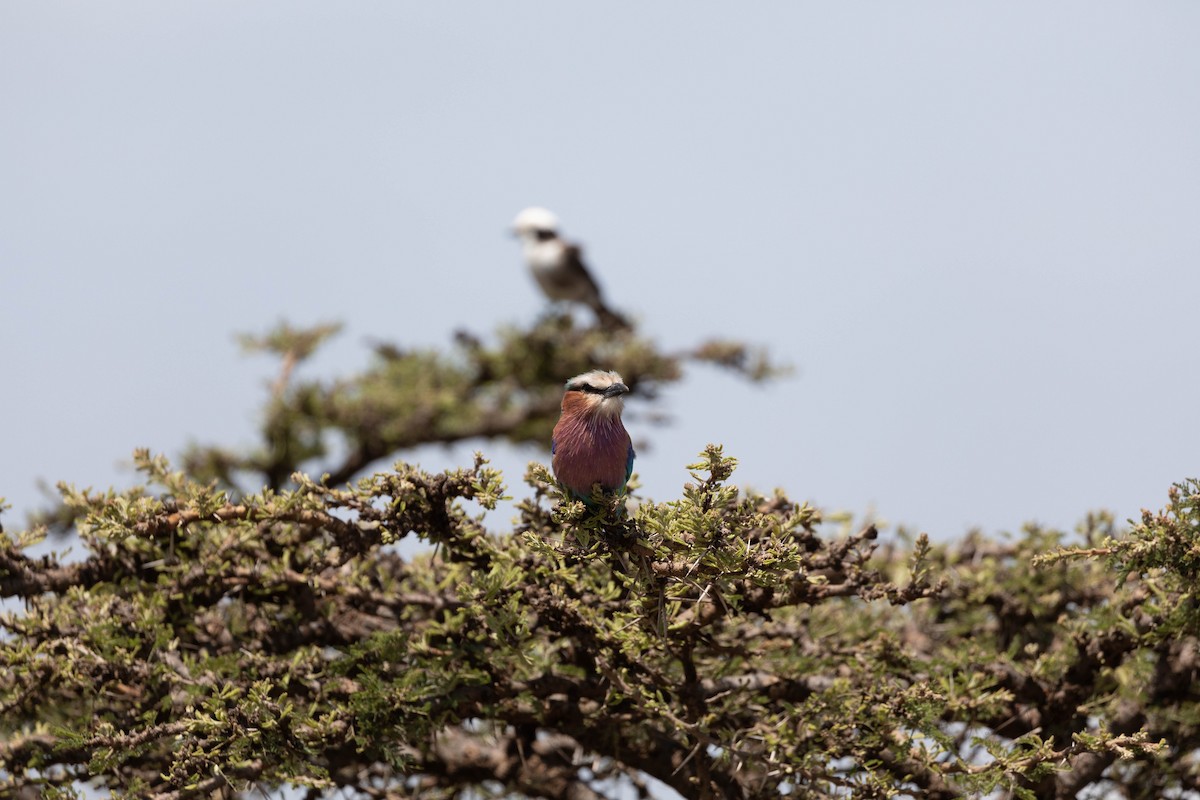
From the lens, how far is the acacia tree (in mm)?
4125

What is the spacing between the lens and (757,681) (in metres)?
4.88

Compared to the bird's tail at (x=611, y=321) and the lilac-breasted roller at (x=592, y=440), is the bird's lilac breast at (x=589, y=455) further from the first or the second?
the bird's tail at (x=611, y=321)

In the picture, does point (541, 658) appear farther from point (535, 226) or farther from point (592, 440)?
point (535, 226)

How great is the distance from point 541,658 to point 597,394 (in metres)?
1.23

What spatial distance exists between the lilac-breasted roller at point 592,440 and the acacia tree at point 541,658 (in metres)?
0.10

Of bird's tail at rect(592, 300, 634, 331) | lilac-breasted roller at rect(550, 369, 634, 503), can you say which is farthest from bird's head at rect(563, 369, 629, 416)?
bird's tail at rect(592, 300, 634, 331)

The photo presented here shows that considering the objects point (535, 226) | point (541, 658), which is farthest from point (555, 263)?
point (541, 658)

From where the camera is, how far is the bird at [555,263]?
13.8 m

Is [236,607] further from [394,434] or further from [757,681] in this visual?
Result: [394,434]

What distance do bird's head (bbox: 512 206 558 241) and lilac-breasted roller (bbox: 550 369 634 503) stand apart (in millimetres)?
11225

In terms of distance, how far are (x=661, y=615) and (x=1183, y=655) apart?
2715 mm

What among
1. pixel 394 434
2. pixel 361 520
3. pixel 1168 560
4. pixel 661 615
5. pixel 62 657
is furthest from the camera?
pixel 394 434

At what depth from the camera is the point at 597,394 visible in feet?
13.2

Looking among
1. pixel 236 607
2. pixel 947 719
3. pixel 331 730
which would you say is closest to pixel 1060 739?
pixel 947 719
